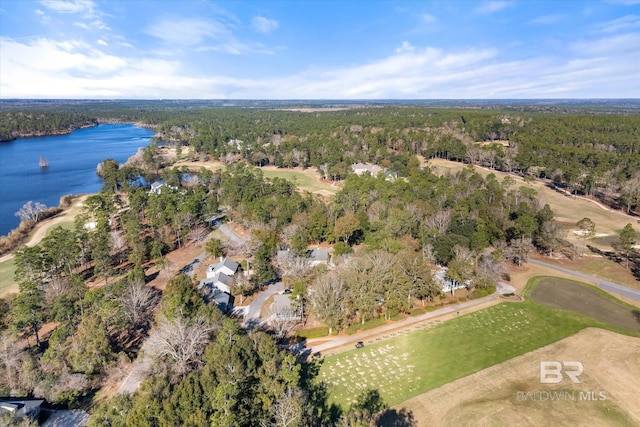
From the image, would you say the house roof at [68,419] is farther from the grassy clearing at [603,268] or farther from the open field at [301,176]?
the open field at [301,176]

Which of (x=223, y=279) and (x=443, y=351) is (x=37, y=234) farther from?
(x=443, y=351)

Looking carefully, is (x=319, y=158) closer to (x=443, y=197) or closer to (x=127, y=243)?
(x=443, y=197)

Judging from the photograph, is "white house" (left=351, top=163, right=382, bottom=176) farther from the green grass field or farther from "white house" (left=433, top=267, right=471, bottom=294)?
"white house" (left=433, top=267, right=471, bottom=294)

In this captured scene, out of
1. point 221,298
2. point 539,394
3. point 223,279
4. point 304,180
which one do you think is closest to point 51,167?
point 304,180

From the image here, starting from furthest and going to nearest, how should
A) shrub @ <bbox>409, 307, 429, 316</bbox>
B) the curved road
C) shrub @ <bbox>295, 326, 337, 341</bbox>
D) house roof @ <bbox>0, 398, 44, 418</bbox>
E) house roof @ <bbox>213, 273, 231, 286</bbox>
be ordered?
the curved road < house roof @ <bbox>213, 273, 231, 286</bbox> < shrub @ <bbox>409, 307, 429, 316</bbox> < shrub @ <bbox>295, 326, 337, 341</bbox> < house roof @ <bbox>0, 398, 44, 418</bbox>

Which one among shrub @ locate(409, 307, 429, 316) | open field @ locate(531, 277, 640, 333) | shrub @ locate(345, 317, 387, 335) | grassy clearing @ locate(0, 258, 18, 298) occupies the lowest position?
open field @ locate(531, 277, 640, 333)

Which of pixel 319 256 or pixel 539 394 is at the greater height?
pixel 319 256

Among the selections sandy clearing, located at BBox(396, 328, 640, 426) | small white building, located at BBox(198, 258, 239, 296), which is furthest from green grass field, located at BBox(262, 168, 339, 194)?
sandy clearing, located at BBox(396, 328, 640, 426)
